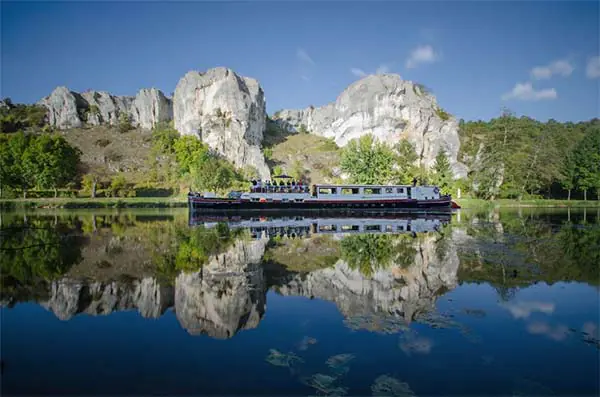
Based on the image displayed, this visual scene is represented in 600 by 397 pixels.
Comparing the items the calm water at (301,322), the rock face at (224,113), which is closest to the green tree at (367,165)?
the rock face at (224,113)

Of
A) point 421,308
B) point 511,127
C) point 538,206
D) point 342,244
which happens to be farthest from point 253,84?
point 421,308

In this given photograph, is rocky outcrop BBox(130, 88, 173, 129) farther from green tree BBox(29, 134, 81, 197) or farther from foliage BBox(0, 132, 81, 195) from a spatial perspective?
foliage BBox(0, 132, 81, 195)

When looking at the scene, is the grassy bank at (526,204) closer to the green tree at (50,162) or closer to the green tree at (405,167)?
the green tree at (405,167)

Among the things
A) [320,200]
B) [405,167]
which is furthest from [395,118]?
[320,200]

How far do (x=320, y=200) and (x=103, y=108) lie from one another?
111872mm

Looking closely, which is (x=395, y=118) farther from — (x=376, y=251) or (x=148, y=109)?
(x=376, y=251)

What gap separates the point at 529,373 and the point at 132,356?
7190mm

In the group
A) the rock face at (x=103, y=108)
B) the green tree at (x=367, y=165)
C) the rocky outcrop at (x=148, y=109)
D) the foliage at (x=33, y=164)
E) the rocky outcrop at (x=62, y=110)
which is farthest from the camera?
the rocky outcrop at (x=148, y=109)

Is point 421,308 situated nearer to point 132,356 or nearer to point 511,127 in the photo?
point 132,356

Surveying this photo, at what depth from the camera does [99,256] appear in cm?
1605

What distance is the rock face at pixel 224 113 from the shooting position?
10200 centimetres

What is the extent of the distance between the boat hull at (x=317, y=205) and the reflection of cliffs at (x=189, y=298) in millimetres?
32550

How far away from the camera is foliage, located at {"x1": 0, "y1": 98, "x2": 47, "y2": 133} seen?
356 ft

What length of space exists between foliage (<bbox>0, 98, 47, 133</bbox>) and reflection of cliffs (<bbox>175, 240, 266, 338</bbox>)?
125286 mm
